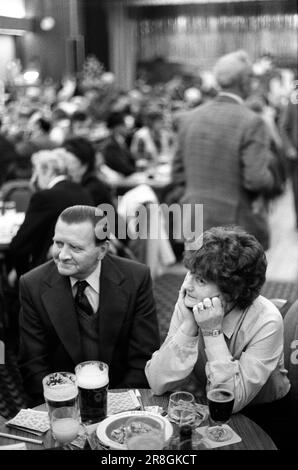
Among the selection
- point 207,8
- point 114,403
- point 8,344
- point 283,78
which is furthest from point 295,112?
point 207,8

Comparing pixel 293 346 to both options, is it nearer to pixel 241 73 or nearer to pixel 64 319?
pixel 64 319

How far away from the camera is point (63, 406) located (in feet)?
5.39

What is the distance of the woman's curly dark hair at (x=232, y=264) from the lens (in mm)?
1896

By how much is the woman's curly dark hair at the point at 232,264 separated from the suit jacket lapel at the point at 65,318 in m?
0.49

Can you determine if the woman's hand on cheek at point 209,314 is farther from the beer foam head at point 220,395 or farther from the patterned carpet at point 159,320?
the patterned carpet at point 159,320

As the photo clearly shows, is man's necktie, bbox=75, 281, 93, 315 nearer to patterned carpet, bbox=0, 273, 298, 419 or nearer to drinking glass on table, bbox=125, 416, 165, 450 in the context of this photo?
patterned carpet, bbox=0, 273, 298, 419

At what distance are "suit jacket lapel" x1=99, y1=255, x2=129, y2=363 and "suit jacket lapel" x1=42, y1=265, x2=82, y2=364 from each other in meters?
0.09

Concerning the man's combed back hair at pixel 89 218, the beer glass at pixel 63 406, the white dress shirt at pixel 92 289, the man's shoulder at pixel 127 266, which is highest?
the man's combed back hair at pixel 89 218

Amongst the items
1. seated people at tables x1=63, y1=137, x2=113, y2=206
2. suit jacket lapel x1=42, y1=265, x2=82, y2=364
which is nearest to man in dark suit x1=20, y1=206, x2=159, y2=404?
suit jacket lapel x1=42, y1=265, x2=82, y2=364

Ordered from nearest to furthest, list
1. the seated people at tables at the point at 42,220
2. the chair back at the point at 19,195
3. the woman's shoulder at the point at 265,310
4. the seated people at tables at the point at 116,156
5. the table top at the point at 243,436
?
the table top at the point at 243,436, the woman's shoulder at the point at 265,310, the seated people at tables at the point at 42,220, the chair back at the point at 19,195, the seated people at tables at the point at 116,156

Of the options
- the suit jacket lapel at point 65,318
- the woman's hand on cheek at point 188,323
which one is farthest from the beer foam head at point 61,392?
the suit jacket lapel at point 65,318

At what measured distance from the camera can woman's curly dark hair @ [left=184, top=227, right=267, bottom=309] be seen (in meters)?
1.90

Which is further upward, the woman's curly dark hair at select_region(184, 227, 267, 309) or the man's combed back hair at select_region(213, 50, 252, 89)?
the man's combed back hair at select_region(213, 50, 252, 89)

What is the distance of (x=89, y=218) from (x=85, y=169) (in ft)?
5.71
